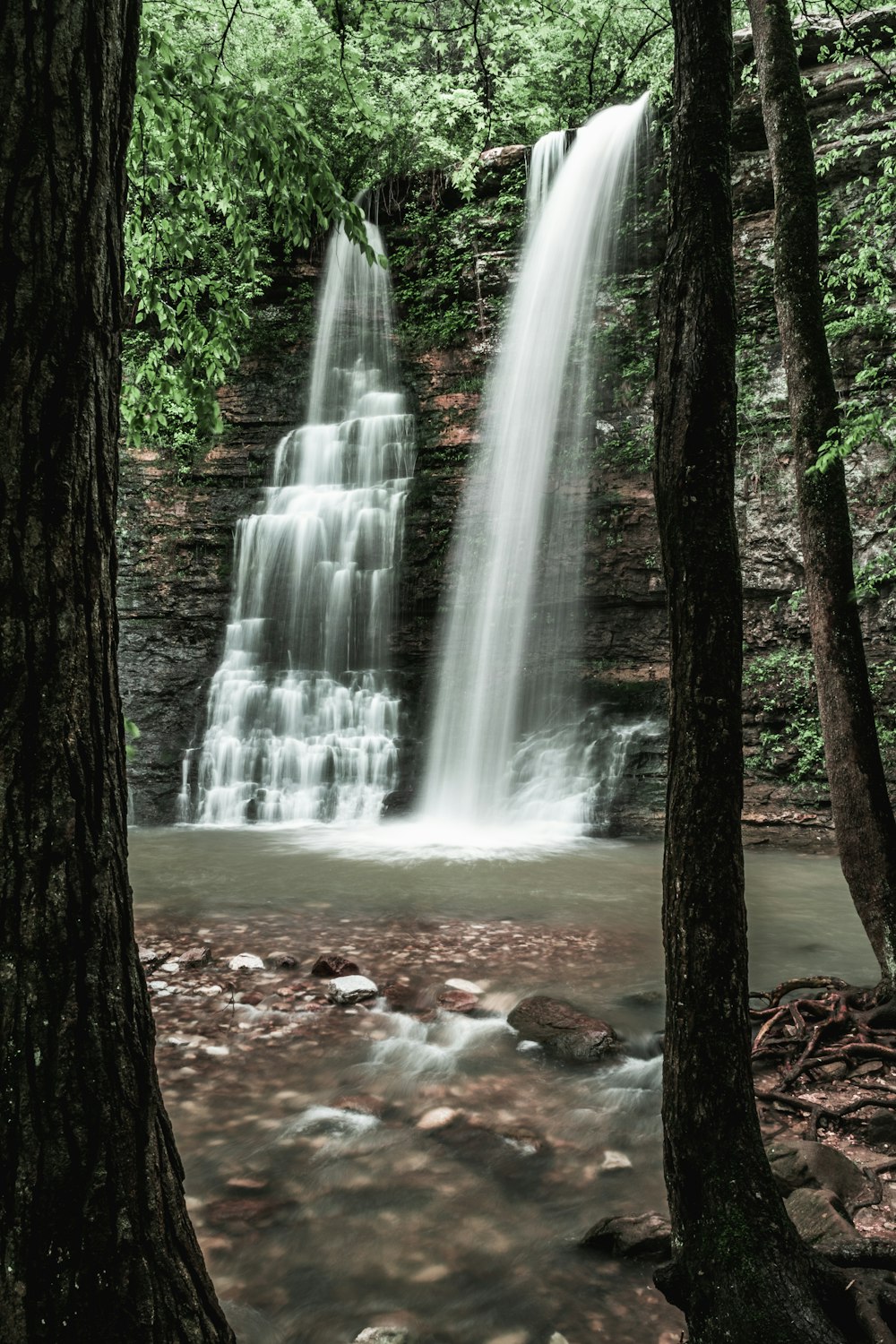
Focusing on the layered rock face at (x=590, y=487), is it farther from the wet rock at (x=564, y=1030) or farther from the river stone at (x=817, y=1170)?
the river stone at (x=817, y=1170)

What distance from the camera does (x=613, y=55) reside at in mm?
16875

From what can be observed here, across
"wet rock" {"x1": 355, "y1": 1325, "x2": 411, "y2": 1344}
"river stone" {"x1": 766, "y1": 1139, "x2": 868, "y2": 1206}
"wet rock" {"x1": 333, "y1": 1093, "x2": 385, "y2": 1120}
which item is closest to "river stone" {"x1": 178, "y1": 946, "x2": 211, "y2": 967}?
"wet rock" {"x1": 333, "y1": 1093, "x2": 385, "y2": 1120}

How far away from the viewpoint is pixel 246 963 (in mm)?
6152

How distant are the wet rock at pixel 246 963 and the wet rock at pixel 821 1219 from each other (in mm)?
3919

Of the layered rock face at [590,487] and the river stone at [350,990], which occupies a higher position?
the layered rock face at [590,487]

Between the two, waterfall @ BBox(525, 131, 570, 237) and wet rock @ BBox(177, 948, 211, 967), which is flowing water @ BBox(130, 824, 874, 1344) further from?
waterfall @ BBox(525, 131, 570, 237)

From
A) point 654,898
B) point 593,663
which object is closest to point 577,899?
point 654,898

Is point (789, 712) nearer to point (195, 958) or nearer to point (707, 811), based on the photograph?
point (195, 958)

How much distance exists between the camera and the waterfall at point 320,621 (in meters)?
13.7

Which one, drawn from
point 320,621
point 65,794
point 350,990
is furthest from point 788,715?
point 65,794

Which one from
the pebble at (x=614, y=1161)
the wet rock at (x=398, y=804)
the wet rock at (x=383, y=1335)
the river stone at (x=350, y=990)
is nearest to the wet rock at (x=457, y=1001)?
the river stone at (x=350, y=990)

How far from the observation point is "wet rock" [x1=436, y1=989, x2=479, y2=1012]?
5453 mm

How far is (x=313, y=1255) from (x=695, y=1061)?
5.85 ft

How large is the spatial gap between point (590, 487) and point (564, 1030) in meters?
10.4
